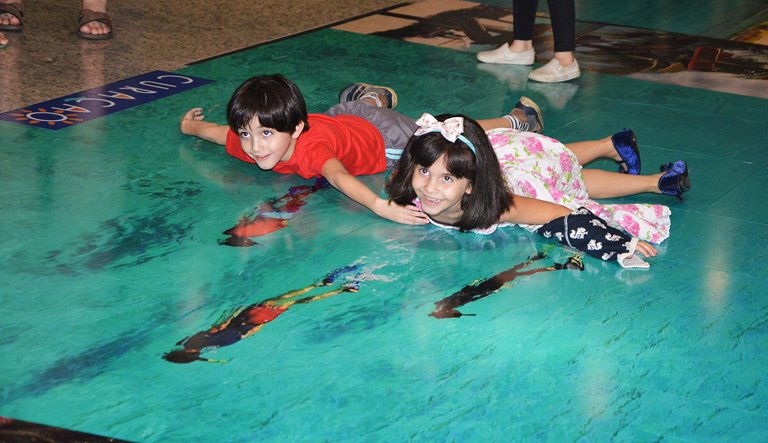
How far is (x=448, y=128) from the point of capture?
2.94 metres

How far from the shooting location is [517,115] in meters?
3.99

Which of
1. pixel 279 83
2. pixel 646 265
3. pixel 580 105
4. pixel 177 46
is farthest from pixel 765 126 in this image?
pixel 177 46

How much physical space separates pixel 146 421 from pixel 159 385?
0.47ft

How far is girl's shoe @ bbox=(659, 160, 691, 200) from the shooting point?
337cm

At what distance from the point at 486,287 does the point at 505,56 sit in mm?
2691

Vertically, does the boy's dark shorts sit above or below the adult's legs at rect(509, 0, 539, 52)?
below

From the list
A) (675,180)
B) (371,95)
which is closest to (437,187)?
(675,180)

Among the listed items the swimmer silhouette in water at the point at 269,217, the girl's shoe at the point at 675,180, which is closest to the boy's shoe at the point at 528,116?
the girl's shoe at the point at 675,180

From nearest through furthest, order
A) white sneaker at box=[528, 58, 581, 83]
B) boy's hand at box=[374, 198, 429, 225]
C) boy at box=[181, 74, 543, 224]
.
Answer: boy's hand at box=[374, 198, 429, 225] → boy at box=[181, 74, 543, 224] → white sneaker at box=[528, 58, 581, 83]

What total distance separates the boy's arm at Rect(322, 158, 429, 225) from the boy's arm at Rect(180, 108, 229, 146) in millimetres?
649

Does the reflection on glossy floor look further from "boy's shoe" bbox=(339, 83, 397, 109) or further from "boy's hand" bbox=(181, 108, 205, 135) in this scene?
"boy's shoe" bbox=(339, 83, 397, 109)

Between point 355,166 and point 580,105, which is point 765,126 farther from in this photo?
point 355,166

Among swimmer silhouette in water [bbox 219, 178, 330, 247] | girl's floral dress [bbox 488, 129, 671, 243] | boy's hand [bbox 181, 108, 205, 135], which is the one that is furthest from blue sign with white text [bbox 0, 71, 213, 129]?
girl's floral dress [bbox 488, 129, 671, 243]

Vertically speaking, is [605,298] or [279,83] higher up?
[279,83]
